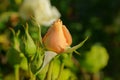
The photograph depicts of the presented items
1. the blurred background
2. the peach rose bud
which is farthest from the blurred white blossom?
the peach rose bud

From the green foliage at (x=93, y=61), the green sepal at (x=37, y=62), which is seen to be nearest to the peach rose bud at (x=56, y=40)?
the green sepal at (x=37, y=62)

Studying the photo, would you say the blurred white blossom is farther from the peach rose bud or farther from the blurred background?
the peach rose bud

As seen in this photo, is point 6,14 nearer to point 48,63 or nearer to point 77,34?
point 77,34

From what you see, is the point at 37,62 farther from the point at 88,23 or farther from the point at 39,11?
the point at 88,23

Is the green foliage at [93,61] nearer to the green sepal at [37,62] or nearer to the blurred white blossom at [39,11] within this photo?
the blurred white blossom at [39,11]

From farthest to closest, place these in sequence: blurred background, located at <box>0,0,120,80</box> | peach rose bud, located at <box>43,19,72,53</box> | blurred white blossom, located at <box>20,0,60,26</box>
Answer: blurred background, located at <box>0,0,120,80</box> → blurred white blossom, located at <box>20,0,60,26</box> → peach rose bud, located at <box>43,19,72,53</box>

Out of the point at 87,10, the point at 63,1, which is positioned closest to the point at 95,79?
the point at 63,1

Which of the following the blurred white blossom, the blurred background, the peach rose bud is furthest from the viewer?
the blurred background
